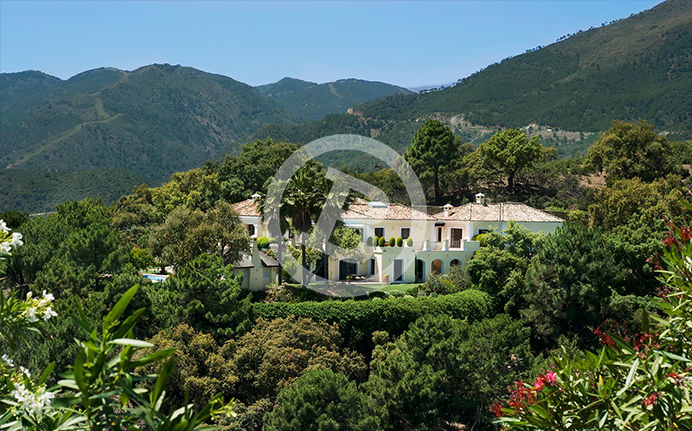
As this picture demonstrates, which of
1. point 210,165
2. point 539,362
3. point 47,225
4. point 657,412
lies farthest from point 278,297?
point 210,165

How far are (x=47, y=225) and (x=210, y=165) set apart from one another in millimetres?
25204

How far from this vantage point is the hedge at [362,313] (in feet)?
103

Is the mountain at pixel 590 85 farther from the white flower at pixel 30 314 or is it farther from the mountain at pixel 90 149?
the white flower at pixel 30 314

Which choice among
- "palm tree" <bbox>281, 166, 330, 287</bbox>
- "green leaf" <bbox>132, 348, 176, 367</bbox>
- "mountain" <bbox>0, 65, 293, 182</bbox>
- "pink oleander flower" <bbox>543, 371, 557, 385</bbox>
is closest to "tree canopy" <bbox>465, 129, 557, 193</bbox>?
"palm tree" <bbox>281, 166, 330, 287</bbox>

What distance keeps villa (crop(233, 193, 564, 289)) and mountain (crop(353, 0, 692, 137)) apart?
66.0 metres

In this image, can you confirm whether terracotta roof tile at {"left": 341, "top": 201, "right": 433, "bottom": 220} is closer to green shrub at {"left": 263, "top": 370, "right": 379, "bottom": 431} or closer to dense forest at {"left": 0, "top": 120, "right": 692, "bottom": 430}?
dense forest at {"left": 0, "top": 120, "right": 692, "bottom": 430}

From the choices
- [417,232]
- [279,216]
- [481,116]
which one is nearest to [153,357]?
[279,216]

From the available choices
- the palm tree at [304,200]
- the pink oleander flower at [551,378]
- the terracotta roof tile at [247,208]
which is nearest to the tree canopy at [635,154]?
the palm tree at [304,200]

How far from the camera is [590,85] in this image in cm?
12094

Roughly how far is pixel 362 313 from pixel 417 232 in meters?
11.9

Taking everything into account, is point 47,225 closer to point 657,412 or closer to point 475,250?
point 475,250

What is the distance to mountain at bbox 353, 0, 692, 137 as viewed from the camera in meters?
108

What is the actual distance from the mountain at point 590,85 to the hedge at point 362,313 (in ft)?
258

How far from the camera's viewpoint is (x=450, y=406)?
2572 centimetres
